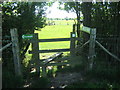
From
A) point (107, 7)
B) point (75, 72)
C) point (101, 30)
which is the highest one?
point (107, 7)

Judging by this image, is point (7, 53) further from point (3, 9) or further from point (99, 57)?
point (99, 57)

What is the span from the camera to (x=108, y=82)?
370cm

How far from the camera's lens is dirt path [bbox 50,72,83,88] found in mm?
3850

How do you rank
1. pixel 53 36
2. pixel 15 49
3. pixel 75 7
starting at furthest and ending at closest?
1. pixel 53 36
2. pixel 75 7
3. pixel 15 49

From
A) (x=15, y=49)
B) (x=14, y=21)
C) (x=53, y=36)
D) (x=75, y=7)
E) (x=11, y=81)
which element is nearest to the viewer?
(x=11, y=81)

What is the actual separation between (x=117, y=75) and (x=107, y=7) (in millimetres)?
2760

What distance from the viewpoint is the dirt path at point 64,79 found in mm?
3850

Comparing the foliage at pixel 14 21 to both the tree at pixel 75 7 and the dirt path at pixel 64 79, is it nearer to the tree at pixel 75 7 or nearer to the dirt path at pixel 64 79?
the dirt path at pixel 64 79

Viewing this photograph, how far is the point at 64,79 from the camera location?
423 centimetres

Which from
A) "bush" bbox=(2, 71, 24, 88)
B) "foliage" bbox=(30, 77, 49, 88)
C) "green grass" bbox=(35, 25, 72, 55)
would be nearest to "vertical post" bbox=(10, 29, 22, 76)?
"bush" bbox=(2, 71, 24, 88)

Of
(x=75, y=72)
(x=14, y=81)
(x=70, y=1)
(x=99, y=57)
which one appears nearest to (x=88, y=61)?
(x=75, y=72)

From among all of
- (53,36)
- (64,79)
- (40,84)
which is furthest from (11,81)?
(53,36)

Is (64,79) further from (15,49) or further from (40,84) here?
(15,49)

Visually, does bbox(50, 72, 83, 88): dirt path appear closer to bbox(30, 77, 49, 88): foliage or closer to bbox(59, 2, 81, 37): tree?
bbox(30, 77, 49, 88): foliage
